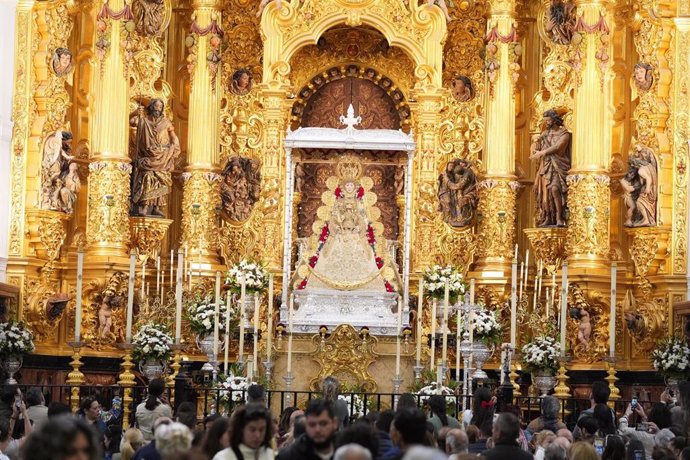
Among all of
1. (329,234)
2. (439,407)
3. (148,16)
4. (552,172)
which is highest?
(148,16)

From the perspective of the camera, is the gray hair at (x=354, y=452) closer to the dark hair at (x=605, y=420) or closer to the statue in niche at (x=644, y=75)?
the dark hair at (x=605, y=420)

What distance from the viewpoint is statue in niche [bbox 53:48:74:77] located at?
29.2 m

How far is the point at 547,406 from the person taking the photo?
1775 cm

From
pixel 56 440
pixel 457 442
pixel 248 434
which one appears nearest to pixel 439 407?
pixel 457 442

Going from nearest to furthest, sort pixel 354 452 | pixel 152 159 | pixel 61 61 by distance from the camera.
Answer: pixel 354 452
pixel 61 61
pixel 152 159

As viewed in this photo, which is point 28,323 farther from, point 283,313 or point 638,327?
point 638,327

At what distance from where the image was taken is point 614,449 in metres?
14.5

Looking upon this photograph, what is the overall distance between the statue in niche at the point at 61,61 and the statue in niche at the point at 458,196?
7.54 meters

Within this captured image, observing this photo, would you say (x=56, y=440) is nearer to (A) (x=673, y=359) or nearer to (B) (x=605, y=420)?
(B) (x=605, y=420)

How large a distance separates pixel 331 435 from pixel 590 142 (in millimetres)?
18968

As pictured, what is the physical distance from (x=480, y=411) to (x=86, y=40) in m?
14.7

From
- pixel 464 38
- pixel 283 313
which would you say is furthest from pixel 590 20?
pixel 283 313

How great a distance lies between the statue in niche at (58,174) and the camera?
94.3 ft

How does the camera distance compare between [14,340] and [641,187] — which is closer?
[14,340]
